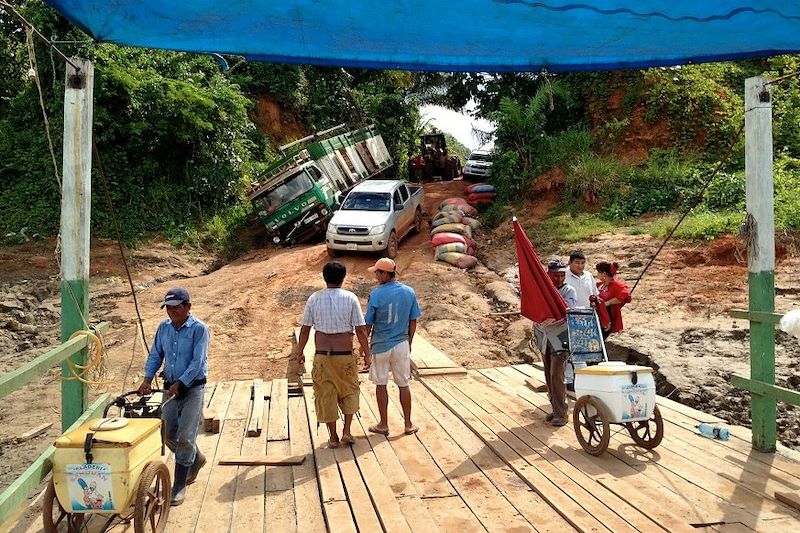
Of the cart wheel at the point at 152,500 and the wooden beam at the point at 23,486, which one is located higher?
the wooden beam at the point at 23,486

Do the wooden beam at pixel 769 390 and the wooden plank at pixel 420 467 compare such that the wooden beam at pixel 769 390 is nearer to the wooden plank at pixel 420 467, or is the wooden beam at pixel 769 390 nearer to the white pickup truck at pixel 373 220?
the wooden plank at pixel 420 467

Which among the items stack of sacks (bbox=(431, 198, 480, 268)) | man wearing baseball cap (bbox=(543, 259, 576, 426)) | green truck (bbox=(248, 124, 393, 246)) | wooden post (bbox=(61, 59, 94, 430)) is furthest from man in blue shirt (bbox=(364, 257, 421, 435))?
green truck (bbox=(248, 124, 393, 246))

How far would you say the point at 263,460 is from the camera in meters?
5.79

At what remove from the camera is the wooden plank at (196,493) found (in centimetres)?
459

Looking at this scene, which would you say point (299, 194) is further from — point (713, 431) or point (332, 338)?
point (713, 431)

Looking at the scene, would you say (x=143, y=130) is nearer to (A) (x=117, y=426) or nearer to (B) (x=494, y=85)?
(B) (x=494, y=85)

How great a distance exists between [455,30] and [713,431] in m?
4.21

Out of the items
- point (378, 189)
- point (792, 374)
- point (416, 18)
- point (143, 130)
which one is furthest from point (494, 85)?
point (416, 18)

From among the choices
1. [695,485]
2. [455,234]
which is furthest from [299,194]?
[695,485]

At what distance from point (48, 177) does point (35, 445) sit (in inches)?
544

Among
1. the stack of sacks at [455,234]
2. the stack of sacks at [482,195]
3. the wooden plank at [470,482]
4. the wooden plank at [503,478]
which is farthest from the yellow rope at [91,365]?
the stack of sacks at [482,195]

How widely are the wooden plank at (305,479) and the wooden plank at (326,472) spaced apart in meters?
0.05

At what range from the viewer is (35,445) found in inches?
354

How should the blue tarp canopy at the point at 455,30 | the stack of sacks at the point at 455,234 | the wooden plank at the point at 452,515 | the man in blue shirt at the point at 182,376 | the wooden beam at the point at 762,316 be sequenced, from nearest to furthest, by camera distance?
1. the blue tarp canopy at the point at 455,30
2. the wooden plank at the point at 452,515
3. the man in blue shirt at the point at 182,376
4. the wooden beam at the point at 762,316
5. the stack of sacks at the point at 455,234
